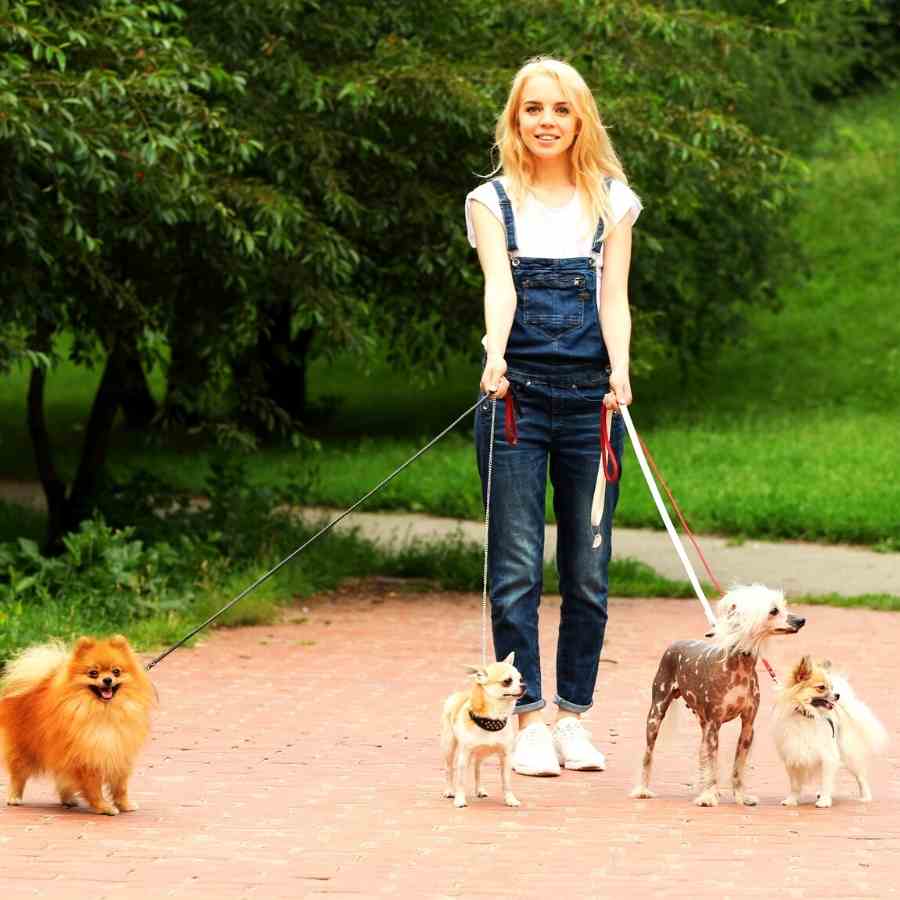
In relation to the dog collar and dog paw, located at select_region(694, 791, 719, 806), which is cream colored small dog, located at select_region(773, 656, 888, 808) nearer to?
dog paw, located at select_region(694, 791, 719, 806)

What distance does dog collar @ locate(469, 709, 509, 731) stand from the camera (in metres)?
5.92

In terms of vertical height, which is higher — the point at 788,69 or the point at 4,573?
the point at 788,69

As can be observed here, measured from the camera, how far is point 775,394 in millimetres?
28609

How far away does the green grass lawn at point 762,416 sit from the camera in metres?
17.8

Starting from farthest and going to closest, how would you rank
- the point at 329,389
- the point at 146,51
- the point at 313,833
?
the point at 329,389 < the point at 146,51 < the point at 313,833

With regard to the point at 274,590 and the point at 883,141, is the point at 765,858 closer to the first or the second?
the point at 274,590

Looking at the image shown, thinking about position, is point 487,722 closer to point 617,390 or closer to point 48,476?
point 617,390

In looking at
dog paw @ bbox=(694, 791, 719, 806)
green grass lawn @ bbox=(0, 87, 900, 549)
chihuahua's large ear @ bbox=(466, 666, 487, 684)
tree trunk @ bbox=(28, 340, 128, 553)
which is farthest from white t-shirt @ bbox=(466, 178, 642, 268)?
tree trunk @ bbox=(28, 340, 128, 553)

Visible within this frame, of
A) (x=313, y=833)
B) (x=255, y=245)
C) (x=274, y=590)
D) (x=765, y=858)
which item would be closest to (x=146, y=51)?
(x=255, y=245)

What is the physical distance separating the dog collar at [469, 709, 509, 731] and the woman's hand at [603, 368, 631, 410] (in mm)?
1233

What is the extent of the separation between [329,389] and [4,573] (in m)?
21.4

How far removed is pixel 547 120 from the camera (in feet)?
21.2

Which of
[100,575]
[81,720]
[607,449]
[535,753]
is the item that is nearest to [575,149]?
[607,449]

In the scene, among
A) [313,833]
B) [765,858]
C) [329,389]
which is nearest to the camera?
[765,858]
